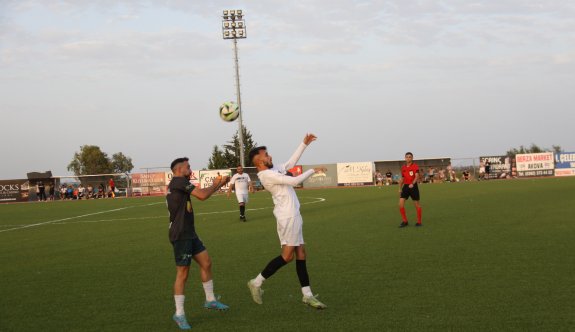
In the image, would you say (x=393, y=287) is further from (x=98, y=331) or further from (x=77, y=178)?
(x=77, y=178)

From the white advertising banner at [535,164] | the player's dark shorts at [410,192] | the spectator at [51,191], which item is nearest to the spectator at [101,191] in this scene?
the spectator at [51,191]

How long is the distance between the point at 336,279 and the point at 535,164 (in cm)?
4883

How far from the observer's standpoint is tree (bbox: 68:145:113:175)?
109 meters

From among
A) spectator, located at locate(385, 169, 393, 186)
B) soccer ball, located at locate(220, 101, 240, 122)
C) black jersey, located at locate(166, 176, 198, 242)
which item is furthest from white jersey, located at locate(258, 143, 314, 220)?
spectator, located at locate(385, 169, 393, 186)

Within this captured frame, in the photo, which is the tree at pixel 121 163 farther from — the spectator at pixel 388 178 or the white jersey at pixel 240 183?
the white jersey at pixel 240 183

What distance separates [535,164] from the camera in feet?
174

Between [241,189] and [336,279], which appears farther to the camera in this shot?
[241,189]

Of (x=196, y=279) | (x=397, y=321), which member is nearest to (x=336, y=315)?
(x=397, y=321)

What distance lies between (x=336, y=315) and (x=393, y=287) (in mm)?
1538

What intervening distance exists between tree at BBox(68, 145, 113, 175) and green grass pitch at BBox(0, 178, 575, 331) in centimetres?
9567

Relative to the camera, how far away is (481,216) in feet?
57.8

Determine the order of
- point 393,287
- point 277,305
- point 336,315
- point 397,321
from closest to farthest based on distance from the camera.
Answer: point 397,321, point 336,315, point 277,305, point 393,287

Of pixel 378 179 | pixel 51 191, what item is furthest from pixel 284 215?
pixel 51 191

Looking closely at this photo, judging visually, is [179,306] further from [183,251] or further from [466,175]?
[466,175]
